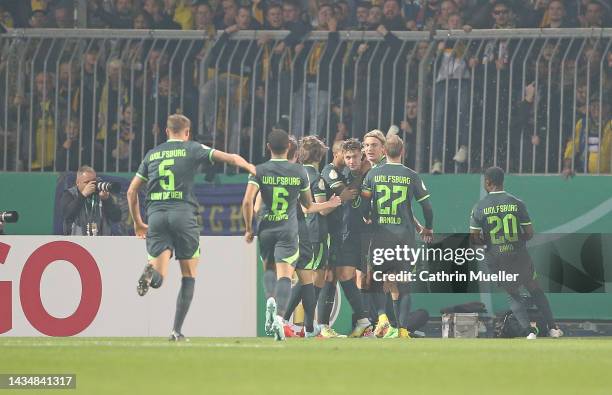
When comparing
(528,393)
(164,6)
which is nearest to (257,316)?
(164,6)

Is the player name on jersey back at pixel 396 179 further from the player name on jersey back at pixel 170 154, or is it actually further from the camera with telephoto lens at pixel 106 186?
the camera with telephoto lens at pixel 106 186

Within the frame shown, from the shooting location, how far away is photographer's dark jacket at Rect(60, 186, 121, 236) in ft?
54.6

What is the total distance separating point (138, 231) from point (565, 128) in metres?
6.27

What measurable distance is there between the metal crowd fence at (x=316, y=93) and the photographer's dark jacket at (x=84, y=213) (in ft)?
3.30

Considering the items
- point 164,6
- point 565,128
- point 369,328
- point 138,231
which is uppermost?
point 164,6

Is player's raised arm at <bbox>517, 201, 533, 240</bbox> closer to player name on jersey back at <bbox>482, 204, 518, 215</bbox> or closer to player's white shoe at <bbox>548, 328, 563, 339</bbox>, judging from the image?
Result: player name on jersey back at <bbox>482, 204, 518, 215</bbox>

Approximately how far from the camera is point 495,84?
57.5 ft

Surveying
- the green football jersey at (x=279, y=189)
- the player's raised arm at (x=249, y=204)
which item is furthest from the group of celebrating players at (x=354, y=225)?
the player's raised arm at (x=249, y=204)

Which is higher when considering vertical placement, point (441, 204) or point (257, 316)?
point (441, 204)

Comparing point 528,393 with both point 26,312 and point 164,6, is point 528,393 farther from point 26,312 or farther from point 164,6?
point 164,6

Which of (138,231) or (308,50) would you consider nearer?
(138,231)

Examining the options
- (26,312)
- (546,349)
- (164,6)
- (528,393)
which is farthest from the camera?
(164,6)

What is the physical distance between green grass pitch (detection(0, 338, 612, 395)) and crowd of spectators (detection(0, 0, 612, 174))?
4695mm

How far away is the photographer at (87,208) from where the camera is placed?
16.6 metres
